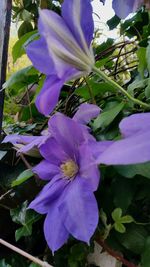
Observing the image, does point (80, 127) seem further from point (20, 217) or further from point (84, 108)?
point (20, 217)

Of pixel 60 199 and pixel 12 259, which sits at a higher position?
pixel 60 199

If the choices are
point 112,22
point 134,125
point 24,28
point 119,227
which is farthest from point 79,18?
point 24,28

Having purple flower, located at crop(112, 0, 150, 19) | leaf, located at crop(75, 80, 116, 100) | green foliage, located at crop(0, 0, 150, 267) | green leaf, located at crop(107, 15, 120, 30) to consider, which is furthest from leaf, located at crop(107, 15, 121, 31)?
purple flower, located at crop(112, 0, 150, 19)

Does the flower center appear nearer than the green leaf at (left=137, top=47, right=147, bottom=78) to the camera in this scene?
Yes

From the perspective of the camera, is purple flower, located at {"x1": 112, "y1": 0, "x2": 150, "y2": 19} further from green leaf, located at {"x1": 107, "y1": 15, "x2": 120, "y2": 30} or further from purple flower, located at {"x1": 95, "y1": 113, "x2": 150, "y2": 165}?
green leaf, located at {"x1": 107, "y1": 15, "x2": 120, "y2": 30}

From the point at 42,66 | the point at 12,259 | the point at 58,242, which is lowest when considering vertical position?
the point at 12,259

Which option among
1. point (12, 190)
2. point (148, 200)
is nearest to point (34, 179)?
point (12, 190)

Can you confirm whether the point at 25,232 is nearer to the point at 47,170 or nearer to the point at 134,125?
the point at 47,170
